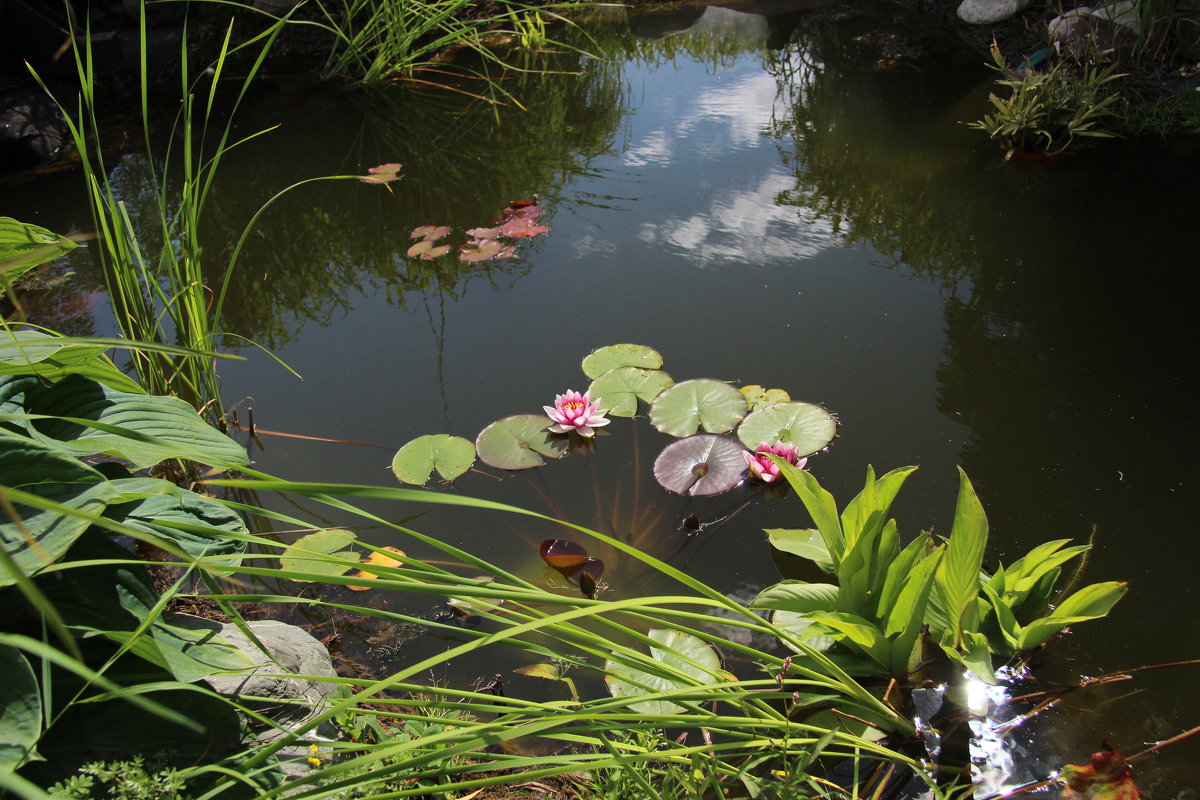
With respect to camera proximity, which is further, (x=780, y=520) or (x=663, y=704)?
(x=780, y=520)

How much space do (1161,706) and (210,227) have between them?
3.25 metres

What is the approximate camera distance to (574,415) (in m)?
1.95

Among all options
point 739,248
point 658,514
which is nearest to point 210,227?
point 739,248

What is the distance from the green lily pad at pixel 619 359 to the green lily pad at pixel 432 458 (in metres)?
0.43

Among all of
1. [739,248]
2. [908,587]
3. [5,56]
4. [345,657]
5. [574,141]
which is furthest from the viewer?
[5,56]

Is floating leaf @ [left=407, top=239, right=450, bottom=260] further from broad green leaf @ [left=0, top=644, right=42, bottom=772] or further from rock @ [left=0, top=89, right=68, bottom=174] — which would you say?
rock @ [left=0, top=89, right=68, bottom=174]

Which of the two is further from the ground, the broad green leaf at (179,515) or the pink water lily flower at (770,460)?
the broad green leaf at (179,515)

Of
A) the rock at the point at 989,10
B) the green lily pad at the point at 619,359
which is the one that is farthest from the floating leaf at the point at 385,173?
the rock at the point at 989,10

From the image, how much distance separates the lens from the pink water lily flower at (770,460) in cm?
178

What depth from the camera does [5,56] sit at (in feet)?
13.7

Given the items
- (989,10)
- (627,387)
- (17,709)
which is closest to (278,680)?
(17,709)

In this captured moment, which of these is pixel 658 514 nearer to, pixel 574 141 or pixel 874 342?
pixel 874 342

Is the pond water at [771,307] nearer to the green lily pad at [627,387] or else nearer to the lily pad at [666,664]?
the green lily pad at [627,387]

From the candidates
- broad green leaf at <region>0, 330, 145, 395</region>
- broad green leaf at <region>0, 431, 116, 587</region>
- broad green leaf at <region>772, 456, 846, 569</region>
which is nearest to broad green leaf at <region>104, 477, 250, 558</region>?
broad green leaf at <region>0, 431, 116, 587</region>
